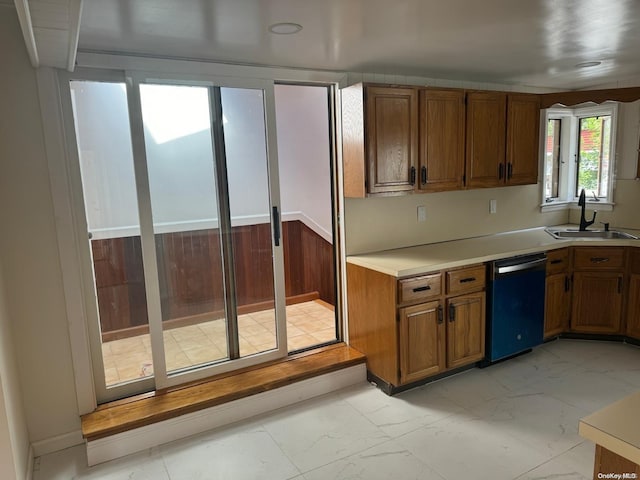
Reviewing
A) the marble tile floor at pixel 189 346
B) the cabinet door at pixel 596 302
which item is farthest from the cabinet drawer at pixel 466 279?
the marble tile floor at pixel 189 346

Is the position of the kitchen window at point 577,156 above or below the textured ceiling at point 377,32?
below

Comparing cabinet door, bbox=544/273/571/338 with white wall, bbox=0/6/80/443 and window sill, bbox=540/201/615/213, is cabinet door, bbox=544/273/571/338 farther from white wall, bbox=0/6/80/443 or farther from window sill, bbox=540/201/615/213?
white wall, bbox=0/6/80/443

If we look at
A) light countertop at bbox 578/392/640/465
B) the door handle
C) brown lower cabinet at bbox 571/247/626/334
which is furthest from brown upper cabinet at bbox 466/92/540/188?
light countertop at bbox 578/392/640/465

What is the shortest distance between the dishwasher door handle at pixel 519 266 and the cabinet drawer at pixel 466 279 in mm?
130

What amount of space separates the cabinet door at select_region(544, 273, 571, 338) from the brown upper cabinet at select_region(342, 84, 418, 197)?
4.90 feet

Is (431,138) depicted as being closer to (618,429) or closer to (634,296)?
(634,296)

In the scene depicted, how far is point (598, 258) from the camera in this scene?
3666mm

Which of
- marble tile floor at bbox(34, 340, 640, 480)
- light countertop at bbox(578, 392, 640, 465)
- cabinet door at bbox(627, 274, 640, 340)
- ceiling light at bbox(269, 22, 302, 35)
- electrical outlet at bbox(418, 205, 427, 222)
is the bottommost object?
marble tile floor at bbox(34, 340, 640, 480)

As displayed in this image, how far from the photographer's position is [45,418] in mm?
2506

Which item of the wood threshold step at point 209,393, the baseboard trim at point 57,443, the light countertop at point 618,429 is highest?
the light countertop at point 618,429

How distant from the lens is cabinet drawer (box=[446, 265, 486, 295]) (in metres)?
3.06

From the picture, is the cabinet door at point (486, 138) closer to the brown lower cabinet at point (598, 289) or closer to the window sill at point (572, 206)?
the brown lower cabinet at point (598, 289)

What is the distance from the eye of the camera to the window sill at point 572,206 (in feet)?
14.0

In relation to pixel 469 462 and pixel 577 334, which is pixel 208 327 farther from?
pixel 577 334
